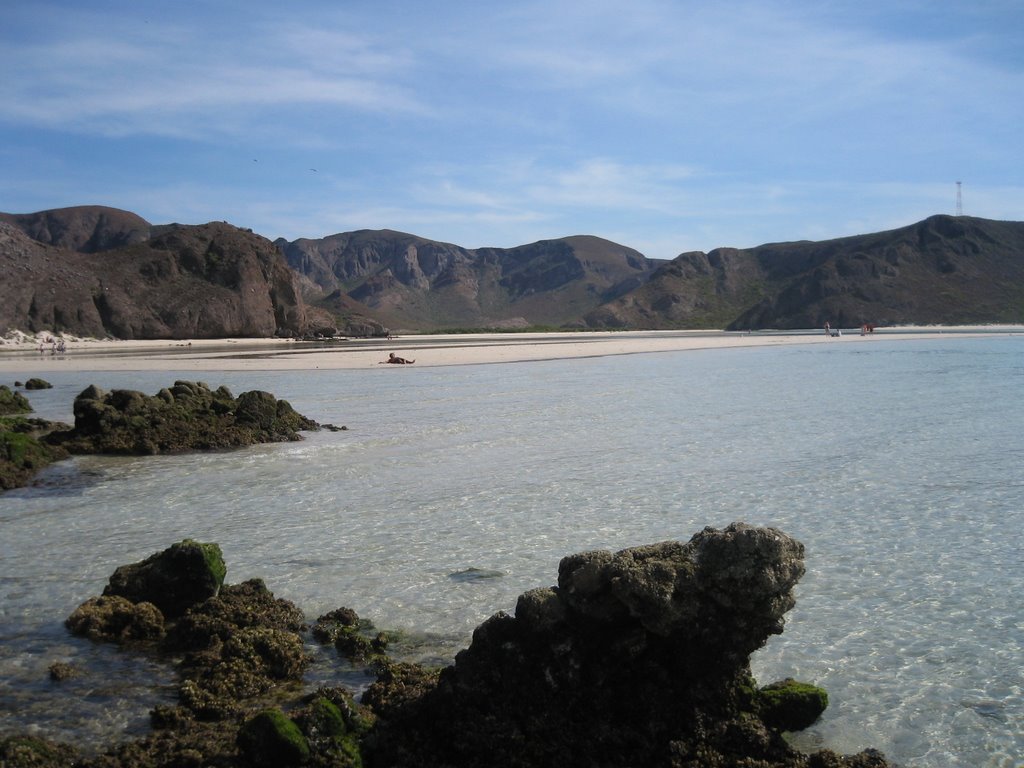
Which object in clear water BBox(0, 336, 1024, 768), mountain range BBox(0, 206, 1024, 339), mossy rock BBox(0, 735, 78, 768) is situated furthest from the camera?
mountain range BBox(0, 206, 1024, 339)

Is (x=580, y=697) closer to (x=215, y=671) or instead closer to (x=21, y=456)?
(x=215, y=671)

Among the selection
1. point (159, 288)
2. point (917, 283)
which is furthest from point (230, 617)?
point (917, 283)

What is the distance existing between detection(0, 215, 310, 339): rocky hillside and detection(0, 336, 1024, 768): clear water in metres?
82.6

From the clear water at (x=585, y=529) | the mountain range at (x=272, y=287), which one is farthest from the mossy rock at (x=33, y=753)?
the mountain range at (x=272, y=287)

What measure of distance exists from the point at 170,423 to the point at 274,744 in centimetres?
1488

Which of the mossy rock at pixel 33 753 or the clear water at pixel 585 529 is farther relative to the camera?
the clear water at pixel 585 529

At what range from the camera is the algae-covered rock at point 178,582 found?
770 cm

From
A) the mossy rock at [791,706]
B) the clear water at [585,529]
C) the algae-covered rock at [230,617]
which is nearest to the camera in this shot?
the mossy rock at [791,706]

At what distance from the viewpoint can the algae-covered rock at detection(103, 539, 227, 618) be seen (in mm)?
7699

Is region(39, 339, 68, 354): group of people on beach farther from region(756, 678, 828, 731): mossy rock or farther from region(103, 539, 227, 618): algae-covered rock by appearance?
region(756, 678, 828, 731): mossy rock

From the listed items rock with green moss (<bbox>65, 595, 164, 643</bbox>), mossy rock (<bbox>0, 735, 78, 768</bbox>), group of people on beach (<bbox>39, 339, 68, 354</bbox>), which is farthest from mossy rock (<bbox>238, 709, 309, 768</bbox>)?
group of people on beach (<bbox>39, 339, 68, 354</bbox>)

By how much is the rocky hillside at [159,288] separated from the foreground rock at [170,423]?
77690 millimetres

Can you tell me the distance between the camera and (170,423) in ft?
60.2

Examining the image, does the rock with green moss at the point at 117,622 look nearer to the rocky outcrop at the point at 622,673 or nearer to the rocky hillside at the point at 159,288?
the rocky outcrop at the point at 622,673
